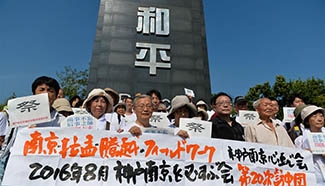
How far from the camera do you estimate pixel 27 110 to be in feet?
8.18

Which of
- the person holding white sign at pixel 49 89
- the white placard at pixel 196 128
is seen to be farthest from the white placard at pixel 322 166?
the person holding white sign at pixel 49 89

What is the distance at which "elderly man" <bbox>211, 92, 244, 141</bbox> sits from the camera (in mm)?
3131

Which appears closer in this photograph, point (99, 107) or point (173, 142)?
point (173, 142)

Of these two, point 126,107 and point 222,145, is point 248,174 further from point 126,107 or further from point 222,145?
point 126,107

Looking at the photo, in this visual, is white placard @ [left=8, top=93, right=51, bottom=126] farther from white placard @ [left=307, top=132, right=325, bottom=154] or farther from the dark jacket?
white placard @ [left=307, top=132, right=325, bottom=154]

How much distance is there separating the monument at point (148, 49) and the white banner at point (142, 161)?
232 inches

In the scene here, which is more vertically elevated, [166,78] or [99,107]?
[166,78]

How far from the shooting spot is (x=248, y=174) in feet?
9.16

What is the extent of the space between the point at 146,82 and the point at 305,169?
6.36 metres

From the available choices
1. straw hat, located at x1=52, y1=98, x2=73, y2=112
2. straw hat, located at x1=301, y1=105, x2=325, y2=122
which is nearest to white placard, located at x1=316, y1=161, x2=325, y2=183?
straw hat, located at x1=301, y1=105, x2=325, y2=122

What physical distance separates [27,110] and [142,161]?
1298 mm

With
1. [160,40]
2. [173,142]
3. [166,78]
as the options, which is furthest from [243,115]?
[160,40]

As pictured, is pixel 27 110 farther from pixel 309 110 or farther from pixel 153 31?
pixel 153 31

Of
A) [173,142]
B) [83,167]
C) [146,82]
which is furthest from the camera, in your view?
[146,82]
